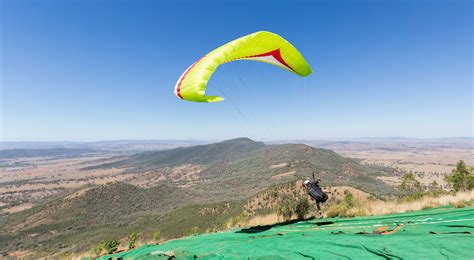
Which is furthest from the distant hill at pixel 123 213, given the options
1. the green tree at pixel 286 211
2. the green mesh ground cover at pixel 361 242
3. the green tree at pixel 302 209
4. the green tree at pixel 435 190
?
the green mesh ground cover at pixel 361 242

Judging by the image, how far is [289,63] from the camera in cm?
1111

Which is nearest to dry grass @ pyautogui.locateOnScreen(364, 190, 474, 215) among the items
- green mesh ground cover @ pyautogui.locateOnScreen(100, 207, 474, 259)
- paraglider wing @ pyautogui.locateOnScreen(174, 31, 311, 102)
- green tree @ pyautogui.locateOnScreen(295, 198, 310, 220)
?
green mesh ground cover @ pyautogui.locateOnScreen(100, 207, 474, 259)

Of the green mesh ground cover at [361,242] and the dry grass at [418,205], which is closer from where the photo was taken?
the green mesh ground cover at [361,242]

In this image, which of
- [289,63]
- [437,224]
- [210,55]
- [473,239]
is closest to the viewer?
[473,239]

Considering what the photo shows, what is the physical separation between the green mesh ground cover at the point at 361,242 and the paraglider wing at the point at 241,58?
4.06m

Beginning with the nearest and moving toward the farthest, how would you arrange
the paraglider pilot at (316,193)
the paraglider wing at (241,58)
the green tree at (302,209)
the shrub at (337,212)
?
the paraglider wing at (241,58) → the paraglider pilot at (316,193) → the shrub at (337,212) → the green tree at (302,209)

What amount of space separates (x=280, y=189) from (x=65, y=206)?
62.5m

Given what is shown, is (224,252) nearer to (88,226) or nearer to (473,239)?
(473,239)

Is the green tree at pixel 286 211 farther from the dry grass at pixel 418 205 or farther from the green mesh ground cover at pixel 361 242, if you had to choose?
the dry grass at pixel 418 205

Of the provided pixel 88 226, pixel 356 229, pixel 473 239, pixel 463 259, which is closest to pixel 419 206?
pixel 356 229

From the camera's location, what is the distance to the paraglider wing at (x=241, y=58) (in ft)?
23.2

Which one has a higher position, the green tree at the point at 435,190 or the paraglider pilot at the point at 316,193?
the paraglider pilot at the point at 316,193

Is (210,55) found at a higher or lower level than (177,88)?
higher

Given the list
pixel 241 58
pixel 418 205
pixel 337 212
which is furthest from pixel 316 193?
pixel 241 58
